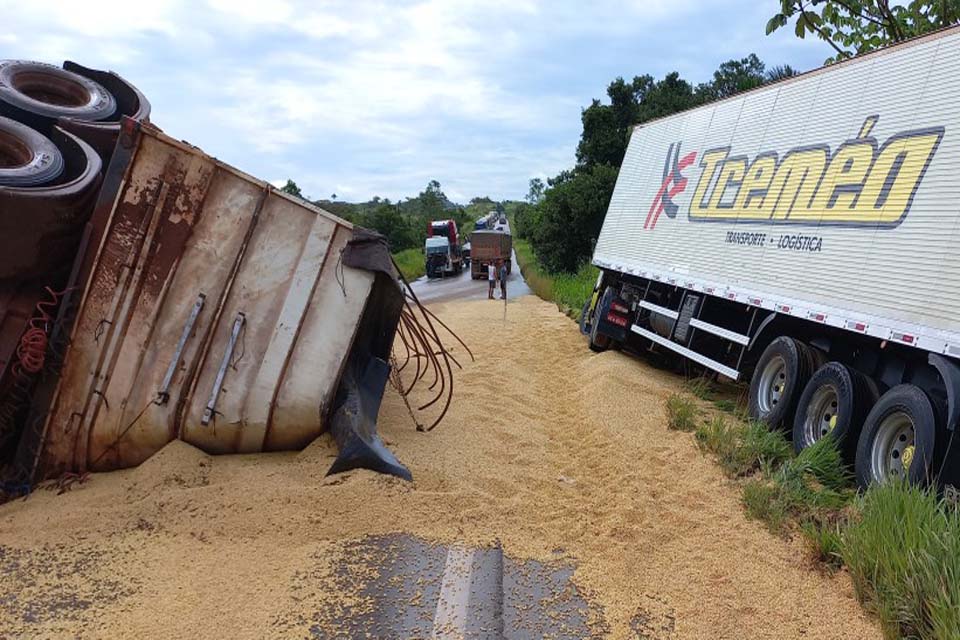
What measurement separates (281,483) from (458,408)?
9.44ft

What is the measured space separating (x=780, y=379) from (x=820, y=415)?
3.25 feet

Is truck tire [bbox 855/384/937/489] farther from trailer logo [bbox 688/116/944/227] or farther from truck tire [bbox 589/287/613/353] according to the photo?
truck tire [bbox 589/287/613/353]

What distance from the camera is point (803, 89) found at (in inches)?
307

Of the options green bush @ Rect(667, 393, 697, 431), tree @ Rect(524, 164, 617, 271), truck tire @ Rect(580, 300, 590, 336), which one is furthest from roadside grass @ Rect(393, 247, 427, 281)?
green bush @ Rect(667, 393, 697, 431)

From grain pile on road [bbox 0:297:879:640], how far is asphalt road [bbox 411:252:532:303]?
63.8ft

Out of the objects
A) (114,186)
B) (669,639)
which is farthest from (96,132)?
(669,639)

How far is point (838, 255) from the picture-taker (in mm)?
6418

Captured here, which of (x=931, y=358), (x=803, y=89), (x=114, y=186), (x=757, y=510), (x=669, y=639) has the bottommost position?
(x=669, y=639)

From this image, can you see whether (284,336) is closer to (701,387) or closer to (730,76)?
(701,387)

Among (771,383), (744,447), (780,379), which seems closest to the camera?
(744,447)

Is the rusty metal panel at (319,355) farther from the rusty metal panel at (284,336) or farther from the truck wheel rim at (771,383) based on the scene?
the truck wheel rim at (771,383)

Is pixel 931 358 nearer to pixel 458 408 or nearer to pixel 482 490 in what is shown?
pixel 482 490

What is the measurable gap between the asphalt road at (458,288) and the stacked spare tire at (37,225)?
19157mm

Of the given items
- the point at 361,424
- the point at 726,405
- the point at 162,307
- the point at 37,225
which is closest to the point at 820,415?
the point at 726,405
